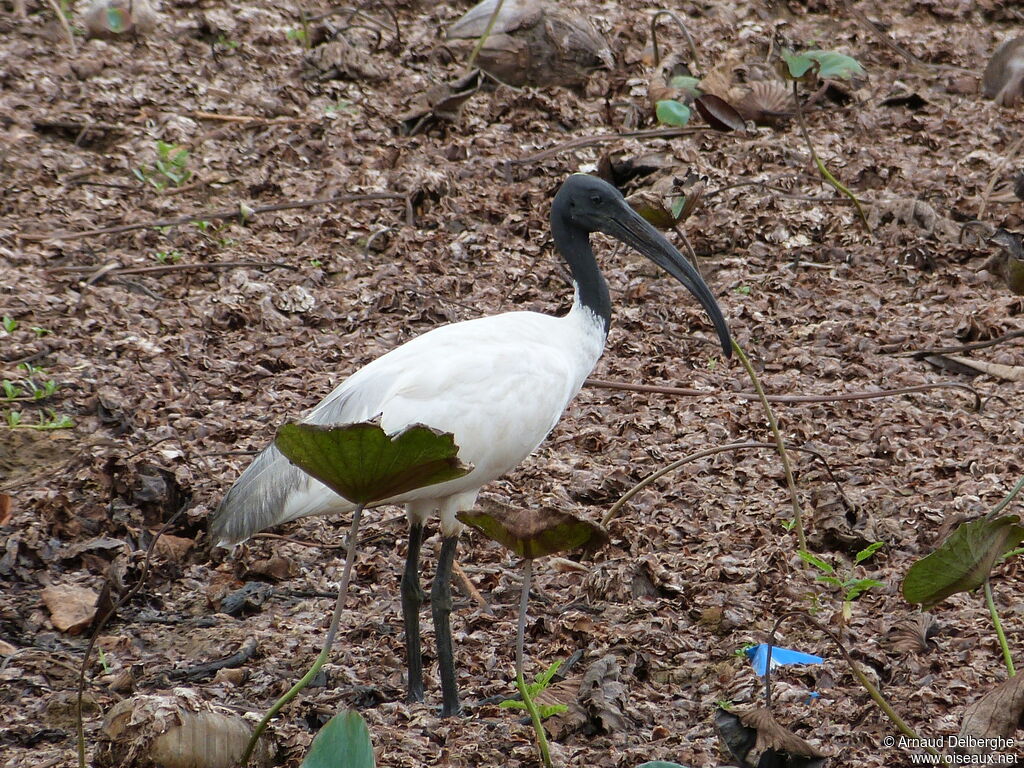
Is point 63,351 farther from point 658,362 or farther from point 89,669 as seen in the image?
point 658,362

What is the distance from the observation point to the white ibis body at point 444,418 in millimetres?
3938

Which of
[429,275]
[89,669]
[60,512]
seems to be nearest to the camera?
[89,669]

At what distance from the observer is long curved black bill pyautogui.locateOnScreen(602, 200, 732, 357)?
452 cm

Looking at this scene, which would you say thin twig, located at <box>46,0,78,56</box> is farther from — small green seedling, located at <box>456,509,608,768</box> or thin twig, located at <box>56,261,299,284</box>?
small green seedling, located at <box>456,509,608,768</box>

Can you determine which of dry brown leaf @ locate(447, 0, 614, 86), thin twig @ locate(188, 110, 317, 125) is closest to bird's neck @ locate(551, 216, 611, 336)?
thin twig @ locate(188, 110, 317, 125)

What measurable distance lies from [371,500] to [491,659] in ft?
5.06

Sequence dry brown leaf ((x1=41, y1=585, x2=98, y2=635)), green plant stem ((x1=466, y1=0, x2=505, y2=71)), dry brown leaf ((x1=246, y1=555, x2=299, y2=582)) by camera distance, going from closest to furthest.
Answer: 1. dry brown leaf ((x1=41, y1=585, x2=98, y2=635))
2. dry brown leaf ((x1=246, y1=555, x2=299, y2=582))
3. green plant stem ((x1=466, y1=0, x2=505, y2=71))

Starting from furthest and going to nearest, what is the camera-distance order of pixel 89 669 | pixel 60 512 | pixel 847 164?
pixel 847 164 < pixel 60 512 < pixel 89 669

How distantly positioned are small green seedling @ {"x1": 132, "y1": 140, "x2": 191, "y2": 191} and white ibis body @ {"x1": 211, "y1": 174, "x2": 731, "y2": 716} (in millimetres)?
3826

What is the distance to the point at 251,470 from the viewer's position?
416 centimetres

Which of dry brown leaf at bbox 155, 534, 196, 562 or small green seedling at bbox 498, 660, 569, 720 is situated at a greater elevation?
small green seedling at bbox 498, 660, 569, 720

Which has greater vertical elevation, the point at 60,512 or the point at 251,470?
the point at 251,470

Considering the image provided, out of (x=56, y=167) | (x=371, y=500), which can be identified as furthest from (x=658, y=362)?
(x=56, y=167)

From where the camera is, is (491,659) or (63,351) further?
(63,351)
